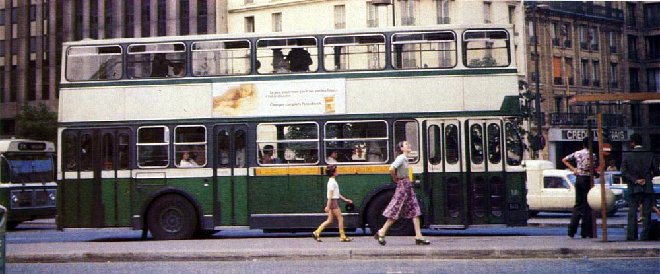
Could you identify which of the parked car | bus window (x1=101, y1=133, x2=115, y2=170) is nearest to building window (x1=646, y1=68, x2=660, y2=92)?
the parked car

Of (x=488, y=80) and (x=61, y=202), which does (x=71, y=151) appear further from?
(x=488, y=80)

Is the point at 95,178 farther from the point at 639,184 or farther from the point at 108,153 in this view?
the point at 639,184

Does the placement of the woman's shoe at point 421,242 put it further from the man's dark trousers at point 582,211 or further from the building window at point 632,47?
the building window at point 632,47

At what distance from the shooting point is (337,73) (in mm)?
18312

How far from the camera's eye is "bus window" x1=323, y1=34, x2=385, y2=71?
59.8 ft

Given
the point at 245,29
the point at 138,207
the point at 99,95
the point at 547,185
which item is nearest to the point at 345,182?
the point at 138,207

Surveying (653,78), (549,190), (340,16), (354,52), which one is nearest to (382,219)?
(354,52)

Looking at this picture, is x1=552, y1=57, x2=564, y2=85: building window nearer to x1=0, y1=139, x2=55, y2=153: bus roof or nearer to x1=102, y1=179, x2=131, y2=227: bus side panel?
x1=0, y1=139, x2=55, y2=153: bus roof

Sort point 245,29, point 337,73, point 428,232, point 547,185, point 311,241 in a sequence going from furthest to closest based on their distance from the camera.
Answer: point 245,29 → point 547,185 → point 428,232 → point 337,73 → point 311,241

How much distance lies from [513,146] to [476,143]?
72 cm

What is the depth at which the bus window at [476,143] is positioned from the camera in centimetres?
1788

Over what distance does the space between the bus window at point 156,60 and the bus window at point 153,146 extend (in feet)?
3.76

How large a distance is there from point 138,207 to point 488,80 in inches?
296

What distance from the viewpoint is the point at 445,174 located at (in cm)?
1789
